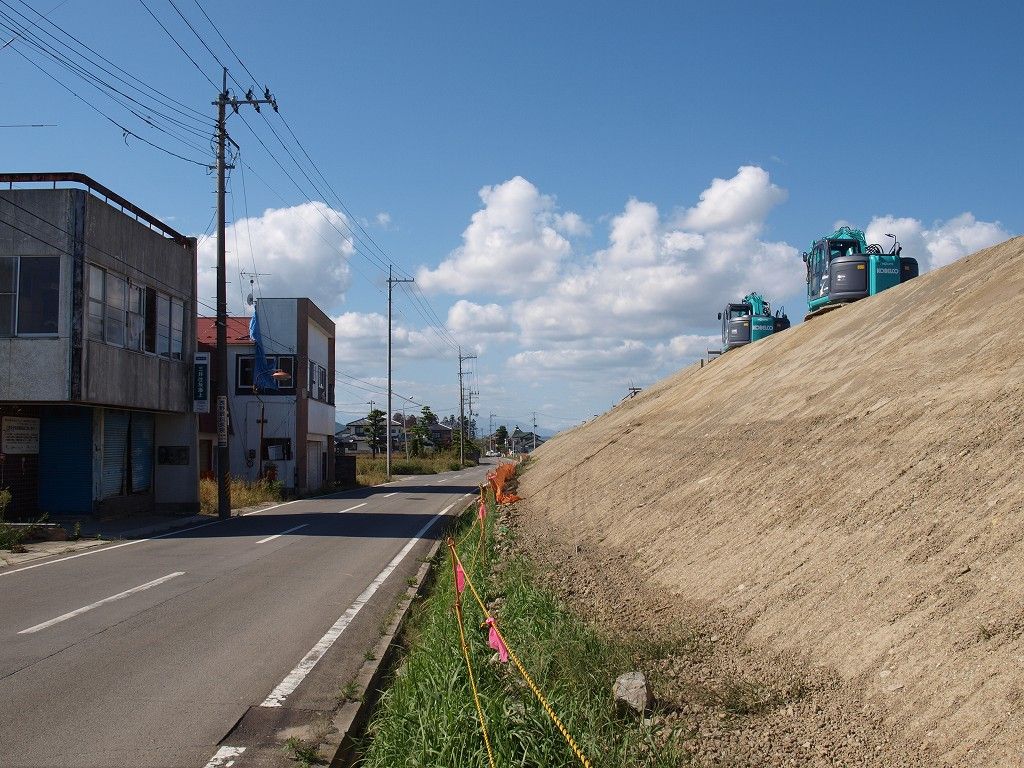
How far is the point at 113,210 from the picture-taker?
20875mm

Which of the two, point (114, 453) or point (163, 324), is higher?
point (163, 324)

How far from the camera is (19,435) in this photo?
65.3ft

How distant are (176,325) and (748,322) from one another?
20141 millimetres

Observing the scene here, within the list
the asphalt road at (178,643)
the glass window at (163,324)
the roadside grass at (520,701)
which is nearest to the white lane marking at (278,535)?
the asphalt road at (178,643)

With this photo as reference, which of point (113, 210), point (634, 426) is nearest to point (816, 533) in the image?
point (634, 426)

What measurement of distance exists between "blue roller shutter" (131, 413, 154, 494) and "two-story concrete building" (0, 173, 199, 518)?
0.14 ft

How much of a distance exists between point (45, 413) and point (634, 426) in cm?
1473

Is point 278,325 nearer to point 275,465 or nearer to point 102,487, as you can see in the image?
point 275,465

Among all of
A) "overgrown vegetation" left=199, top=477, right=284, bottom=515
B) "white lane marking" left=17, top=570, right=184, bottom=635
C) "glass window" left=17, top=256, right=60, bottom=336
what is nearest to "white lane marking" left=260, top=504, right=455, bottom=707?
"white lane marking" left=17, top=570, right=184, bottom=635

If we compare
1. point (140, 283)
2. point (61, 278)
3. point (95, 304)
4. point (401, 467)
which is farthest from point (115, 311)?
point (401, 467)

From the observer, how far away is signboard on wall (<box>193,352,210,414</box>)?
2555 centimetres

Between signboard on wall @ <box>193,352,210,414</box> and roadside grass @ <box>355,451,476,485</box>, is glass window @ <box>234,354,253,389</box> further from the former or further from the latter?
signboard on wall @ <box>193,352,210,414</box>

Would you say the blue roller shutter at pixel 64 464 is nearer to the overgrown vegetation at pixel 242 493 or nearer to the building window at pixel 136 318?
the building window at pixel 136 318

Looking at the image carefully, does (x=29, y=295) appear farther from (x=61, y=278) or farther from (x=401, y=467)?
(x=401, y=467)
